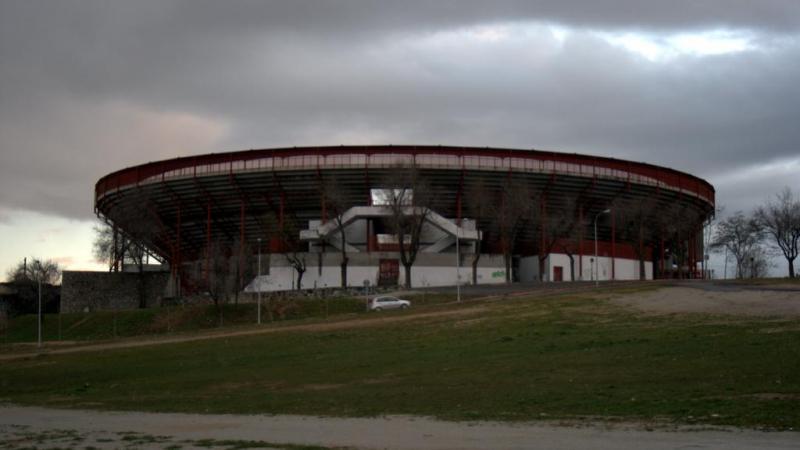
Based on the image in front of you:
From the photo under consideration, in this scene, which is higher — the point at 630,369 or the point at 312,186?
the point at 312,186

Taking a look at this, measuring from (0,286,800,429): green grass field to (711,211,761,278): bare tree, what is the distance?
64040 millimetres

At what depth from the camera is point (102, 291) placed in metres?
91.8

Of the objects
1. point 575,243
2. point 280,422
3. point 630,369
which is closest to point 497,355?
point 630,369

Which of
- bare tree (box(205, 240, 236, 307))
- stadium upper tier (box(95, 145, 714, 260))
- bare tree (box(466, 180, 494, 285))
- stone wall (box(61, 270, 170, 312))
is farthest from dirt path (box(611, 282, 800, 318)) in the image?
stone wall (box(61, 270, 170, 312))

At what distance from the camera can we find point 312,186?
8731 cm

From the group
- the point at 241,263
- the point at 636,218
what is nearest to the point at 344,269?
the point at 241,263

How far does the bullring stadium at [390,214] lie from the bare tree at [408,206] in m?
0.23

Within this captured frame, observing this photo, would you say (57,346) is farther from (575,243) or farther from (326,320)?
(575,243)

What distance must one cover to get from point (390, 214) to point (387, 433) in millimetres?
66804

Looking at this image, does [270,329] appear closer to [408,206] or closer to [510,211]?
[408,206]

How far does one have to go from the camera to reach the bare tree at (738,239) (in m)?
106

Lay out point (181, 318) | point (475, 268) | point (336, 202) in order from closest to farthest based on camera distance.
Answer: point (181, 318), point (475, 268), point (336, 202)

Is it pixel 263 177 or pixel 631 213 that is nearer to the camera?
pixel 263 177

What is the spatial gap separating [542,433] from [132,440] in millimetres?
8136
